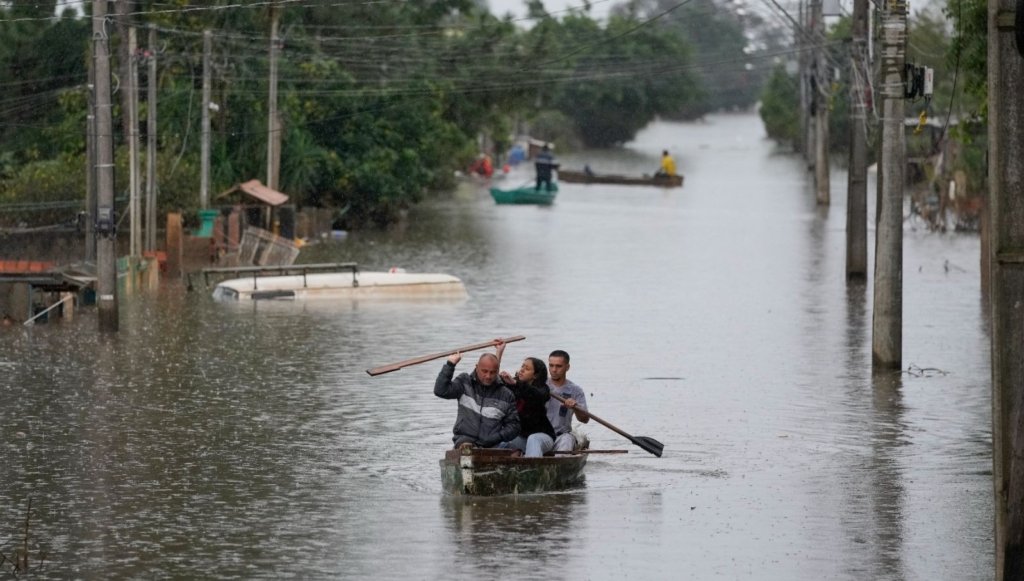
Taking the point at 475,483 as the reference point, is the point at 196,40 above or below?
above

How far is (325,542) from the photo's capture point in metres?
14.5

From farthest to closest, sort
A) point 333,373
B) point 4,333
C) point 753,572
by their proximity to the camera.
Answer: point 4,333
point 333,373
point 753,572

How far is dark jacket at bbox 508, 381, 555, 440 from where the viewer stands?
1653 centimetres

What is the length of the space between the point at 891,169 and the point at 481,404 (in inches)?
324

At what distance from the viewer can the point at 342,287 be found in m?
35.0

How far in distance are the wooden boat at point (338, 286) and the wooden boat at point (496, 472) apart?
18437 millimetres

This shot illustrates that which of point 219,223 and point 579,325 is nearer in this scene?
point 579,325

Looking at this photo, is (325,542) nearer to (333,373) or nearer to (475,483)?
(475,483)

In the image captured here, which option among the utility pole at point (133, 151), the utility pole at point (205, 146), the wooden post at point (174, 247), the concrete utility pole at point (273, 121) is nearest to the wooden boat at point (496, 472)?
the utility pole at point (133, 151)

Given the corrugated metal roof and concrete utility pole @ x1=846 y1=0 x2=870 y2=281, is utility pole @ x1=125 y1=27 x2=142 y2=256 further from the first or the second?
concrete utility pole @ x1=846 y1=0 x2=870 y2=281

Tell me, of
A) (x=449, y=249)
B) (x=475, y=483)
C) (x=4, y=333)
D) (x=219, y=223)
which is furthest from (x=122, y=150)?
(x=475, y=483)

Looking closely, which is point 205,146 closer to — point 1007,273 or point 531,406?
point 531,406

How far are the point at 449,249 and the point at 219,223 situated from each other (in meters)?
6.75

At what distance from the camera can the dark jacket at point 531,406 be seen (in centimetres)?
1653
